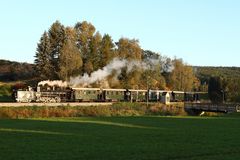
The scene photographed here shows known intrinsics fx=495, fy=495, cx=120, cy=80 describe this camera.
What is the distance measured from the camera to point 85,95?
246 ft

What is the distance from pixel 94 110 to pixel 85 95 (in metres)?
12.0

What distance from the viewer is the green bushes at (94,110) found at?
55.3m

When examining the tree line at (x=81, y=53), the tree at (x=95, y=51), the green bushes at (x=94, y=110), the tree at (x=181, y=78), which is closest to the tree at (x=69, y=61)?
the tree line at (x=81, y=53)

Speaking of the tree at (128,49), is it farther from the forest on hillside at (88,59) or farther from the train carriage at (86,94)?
the train carriage at (86,94)

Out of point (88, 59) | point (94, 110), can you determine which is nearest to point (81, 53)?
point (88, 59)

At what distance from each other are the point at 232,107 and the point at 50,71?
37539 millimetres

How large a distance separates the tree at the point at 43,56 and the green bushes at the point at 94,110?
29.9m

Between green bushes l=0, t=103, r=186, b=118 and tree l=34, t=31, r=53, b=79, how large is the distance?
29.9 m

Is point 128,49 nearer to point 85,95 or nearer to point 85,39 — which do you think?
point 85,39

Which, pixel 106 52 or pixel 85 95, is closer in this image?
pixel 85 95

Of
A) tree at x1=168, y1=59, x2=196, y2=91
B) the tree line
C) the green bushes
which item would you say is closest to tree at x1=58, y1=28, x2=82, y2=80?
the tree line

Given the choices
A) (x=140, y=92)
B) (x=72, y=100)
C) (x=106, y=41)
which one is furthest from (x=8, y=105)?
(x=106, y=41)

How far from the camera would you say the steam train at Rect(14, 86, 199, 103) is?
67875 mm

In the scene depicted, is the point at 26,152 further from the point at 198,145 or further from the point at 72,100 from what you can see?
the point at 72,100
